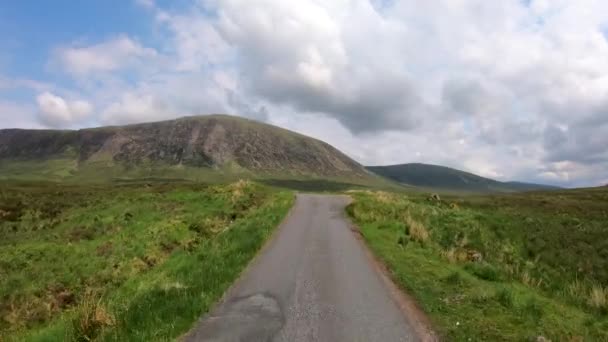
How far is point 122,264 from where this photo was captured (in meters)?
18.6

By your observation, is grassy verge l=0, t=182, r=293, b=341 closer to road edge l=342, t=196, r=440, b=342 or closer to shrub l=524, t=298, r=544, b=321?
road edge l=342, t=196, r=440, b=342

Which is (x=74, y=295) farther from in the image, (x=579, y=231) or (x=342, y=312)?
(x=579, y=231)

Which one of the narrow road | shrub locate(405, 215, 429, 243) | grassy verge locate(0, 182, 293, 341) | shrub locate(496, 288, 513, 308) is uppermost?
shrub locate(405, 215, 429, 243)

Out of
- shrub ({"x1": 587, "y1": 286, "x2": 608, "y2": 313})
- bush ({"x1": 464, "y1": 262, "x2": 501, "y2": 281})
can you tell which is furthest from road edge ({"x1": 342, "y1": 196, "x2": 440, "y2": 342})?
shrub ({"x1": 587, "y1": 286, "x2": 608, "y2": 313})

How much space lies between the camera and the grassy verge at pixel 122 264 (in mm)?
9297

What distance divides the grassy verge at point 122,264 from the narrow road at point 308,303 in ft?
2.20

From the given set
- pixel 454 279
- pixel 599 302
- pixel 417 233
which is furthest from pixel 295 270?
pixel 417 233

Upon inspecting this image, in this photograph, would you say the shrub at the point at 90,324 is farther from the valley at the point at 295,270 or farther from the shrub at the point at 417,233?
the shrub at the point at 417,233

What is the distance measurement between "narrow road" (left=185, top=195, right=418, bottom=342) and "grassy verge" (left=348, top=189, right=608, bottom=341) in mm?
1112

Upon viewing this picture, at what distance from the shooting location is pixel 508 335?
837cm

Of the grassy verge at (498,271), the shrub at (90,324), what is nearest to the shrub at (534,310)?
the grassy verge at (498,271)

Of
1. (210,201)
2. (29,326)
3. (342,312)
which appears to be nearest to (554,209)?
(210,201)

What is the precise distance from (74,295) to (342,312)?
38.9 feet

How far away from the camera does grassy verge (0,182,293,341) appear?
30.5 feet
